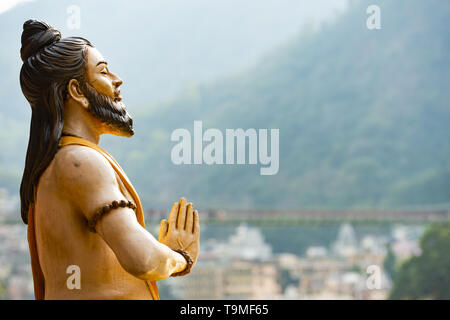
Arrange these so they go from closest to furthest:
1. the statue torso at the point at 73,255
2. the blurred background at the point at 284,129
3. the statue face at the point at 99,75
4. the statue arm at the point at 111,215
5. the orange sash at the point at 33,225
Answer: the statue arm at the point at 111,215
the statue torso at the point at 73,255
the orange sash at the point at 33,225
the statue face at the point at 99,75
the blurred background at the point at 284,129

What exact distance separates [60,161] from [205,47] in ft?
261

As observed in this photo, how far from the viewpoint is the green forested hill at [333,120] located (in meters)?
62.7

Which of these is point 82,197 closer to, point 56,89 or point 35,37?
point 56,89

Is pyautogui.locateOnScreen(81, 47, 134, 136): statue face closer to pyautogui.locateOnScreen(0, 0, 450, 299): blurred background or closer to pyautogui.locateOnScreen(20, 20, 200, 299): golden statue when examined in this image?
pyautogui.locateOnScreen(20, 20, 200, 299): golden statue

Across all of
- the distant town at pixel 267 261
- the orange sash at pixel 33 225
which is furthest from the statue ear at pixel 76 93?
the distant town at pixel 267 261

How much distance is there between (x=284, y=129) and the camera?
218 feet

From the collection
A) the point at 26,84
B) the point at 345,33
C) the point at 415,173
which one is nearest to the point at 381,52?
the point at 345,33

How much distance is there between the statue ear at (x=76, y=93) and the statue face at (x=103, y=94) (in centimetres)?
2

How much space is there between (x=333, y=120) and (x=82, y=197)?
6571 centimetres

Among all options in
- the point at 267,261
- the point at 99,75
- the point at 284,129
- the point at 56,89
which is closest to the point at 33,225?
the point at 56,89

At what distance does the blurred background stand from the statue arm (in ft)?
122

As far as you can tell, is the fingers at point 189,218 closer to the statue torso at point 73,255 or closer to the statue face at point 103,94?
the statue torso at point 73,255

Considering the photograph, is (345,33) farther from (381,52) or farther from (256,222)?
(256,222)
